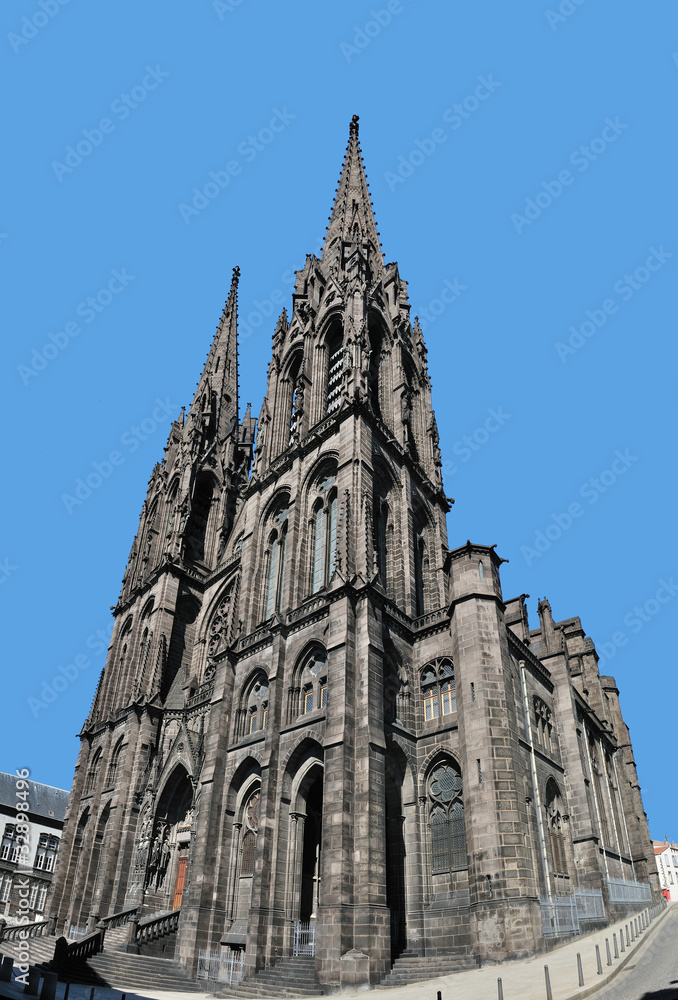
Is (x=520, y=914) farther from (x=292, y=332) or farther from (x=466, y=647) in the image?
(x=292, y=332)

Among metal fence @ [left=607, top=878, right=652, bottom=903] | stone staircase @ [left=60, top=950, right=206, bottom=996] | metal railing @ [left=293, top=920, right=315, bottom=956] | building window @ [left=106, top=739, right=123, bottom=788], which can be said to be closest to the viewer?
metal railing @ [left=293, top=920, right=315, bottom=956]

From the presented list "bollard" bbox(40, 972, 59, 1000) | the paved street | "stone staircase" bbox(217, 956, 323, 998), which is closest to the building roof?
"stone staircase" bbox(217, 956, 323, 998)

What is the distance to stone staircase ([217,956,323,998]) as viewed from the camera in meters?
18.0

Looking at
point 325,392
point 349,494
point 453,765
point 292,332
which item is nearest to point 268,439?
point 325,392

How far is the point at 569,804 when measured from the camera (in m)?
26.9

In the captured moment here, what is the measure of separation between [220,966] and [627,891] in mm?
19678

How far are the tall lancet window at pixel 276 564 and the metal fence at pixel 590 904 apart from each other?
52.0 feet

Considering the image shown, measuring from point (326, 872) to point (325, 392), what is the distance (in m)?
23.0

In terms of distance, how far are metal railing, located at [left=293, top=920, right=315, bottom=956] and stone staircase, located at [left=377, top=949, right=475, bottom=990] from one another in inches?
115

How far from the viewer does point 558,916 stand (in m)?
20.5

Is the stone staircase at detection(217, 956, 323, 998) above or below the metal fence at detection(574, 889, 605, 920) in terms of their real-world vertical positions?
below

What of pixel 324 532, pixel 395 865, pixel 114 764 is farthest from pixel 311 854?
pixel 114 764

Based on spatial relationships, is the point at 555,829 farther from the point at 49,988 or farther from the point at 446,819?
the point at 49,988

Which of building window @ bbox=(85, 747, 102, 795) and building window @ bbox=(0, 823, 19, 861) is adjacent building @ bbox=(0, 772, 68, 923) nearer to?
building window @ bbox=(0, 823, 19, 861)
